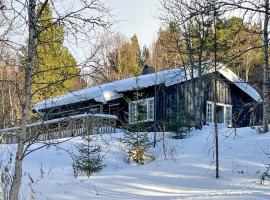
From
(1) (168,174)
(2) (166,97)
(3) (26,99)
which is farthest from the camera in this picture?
(2) (166,97)

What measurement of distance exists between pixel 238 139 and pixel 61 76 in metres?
12.0

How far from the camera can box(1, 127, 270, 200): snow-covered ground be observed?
11695mm

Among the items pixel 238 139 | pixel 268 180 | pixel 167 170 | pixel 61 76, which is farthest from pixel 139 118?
pixel 61 76

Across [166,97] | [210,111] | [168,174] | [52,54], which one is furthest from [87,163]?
[210,111]

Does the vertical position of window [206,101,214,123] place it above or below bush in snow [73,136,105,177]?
above

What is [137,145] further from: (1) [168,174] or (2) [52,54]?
(2) [52,54]

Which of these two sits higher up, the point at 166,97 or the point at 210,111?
the point at 166,97

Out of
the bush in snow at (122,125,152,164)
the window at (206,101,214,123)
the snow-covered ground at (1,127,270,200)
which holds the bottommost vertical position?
the snow-covered ground at (1,127,270,200)

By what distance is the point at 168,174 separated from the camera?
1402 cm

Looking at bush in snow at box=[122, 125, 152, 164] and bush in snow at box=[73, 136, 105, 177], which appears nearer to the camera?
bush in snow at box=[73, 136, 105, 177]

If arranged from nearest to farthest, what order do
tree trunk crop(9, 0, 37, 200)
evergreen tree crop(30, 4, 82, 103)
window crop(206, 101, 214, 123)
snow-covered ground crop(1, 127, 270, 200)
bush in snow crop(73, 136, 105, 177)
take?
tree trunk crop(9, 0, 37, 200)
evergreen tree crop(30, 4, 82, 103)
snow-covered ground crop(1, 127, 270, 200)
bush in snow crop(73, 136, 105, 177)
window crop(206, 101, 214, 123)

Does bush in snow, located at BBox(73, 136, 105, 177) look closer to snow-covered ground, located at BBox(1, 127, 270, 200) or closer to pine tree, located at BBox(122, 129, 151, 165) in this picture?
snow-covered ground, located at BBox(1, 127, 270, 200)

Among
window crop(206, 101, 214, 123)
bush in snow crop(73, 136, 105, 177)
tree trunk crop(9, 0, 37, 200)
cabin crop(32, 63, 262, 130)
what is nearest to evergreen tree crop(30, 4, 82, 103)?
tree trunk crop(9, 0, 37, 200)

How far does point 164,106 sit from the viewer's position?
26375mm
